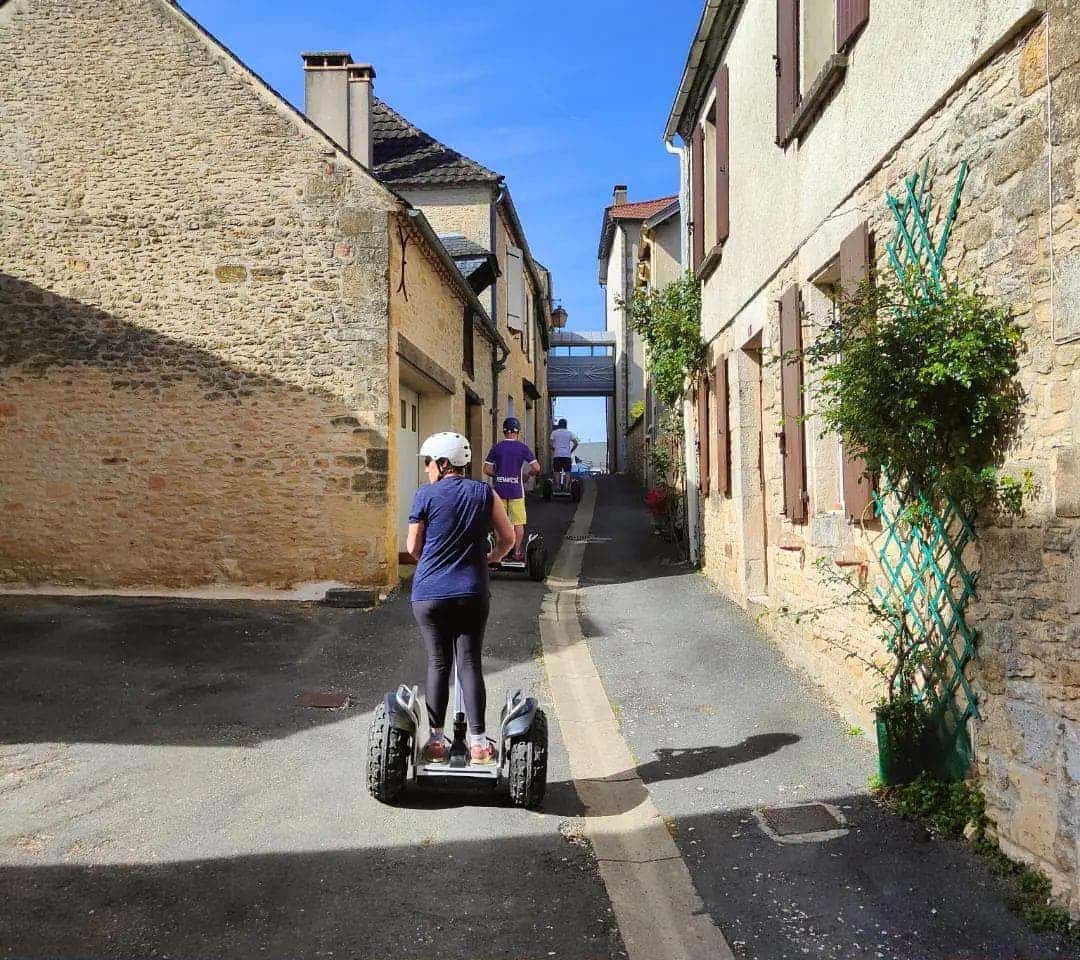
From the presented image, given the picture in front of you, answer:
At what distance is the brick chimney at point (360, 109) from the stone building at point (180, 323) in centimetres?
239

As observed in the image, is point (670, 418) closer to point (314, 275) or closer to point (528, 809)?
point (314, 275)

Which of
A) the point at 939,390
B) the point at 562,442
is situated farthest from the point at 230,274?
the point at 562,442

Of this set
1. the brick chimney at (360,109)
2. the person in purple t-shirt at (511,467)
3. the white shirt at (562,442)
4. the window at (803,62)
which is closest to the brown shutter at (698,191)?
the person in purple t-shirt at (511,467)

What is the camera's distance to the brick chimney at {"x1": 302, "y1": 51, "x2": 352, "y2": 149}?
1149 cm

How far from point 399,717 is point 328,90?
9.80 meters

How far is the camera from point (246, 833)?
3908 millimetres

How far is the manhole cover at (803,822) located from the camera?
392 cm

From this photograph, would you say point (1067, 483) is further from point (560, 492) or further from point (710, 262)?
point (560, 492)

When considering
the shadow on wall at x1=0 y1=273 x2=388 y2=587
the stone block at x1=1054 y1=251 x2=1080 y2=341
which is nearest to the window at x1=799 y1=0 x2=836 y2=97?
the stone block at x1=1054 y1=251 x2=1080 y2=341

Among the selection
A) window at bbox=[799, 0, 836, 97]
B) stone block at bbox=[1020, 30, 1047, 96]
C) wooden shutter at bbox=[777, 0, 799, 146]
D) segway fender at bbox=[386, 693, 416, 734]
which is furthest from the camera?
wooden shutter at bbox=[777, 0, 799, 146]

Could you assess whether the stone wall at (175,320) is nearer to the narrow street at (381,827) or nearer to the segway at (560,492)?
the narrow street at (381,827)

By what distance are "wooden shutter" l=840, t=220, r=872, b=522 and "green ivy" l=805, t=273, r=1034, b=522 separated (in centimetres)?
74

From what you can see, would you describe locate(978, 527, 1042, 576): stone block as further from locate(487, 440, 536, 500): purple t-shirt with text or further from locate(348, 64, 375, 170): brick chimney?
locate(348, 64, 375, 170): brick chimney

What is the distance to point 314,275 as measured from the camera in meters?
9.13
